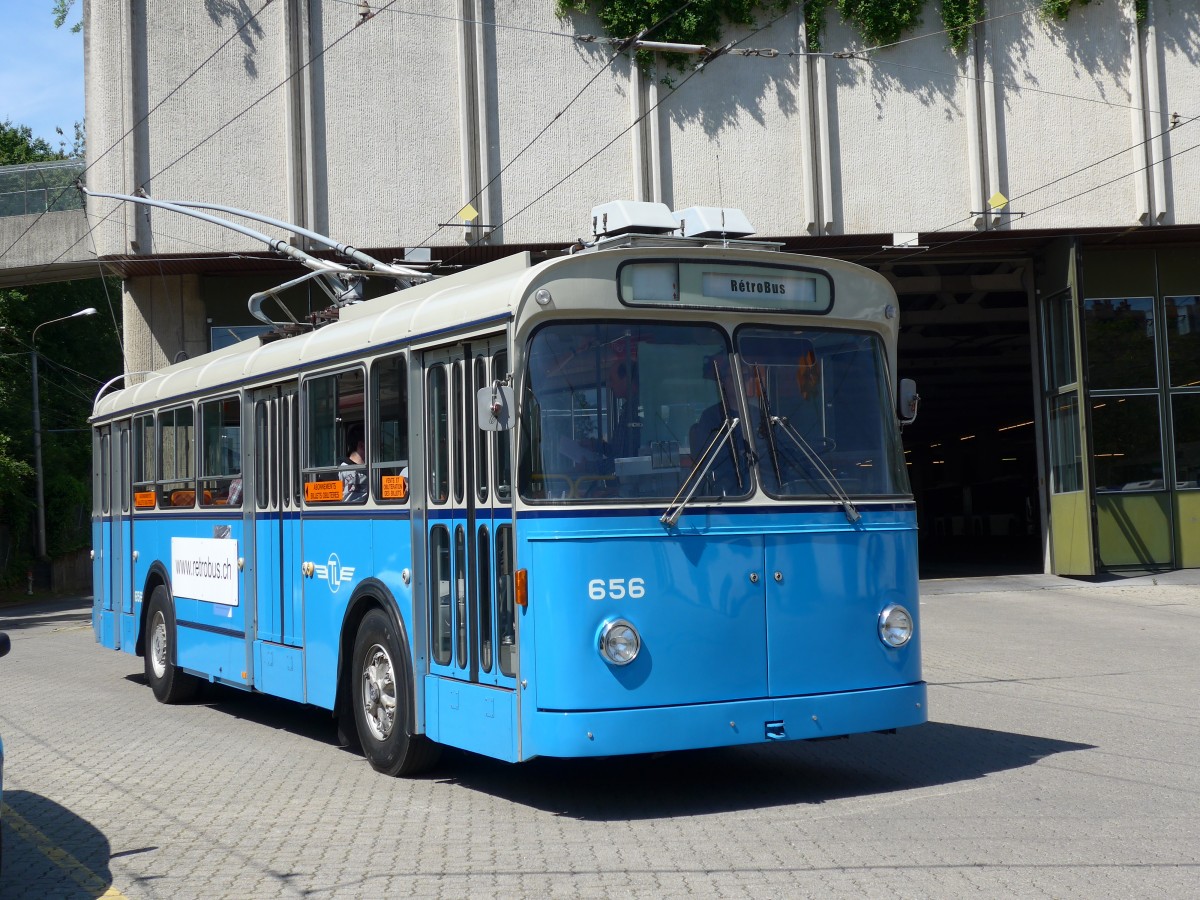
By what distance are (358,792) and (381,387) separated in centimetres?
248

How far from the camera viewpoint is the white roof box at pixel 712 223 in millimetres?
8773

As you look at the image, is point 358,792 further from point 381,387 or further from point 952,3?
point 952,3

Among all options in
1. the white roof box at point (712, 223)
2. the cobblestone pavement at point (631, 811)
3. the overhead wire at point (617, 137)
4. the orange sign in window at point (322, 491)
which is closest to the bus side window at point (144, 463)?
the cobblestone pavement at point (631, 811)

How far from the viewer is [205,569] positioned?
12273mm

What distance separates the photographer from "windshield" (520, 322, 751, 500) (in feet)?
24.9

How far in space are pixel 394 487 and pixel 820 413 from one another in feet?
8.68

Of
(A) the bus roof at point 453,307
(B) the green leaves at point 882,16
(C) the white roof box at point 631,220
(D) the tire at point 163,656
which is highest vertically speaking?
(B) the green leaves at point 882,16

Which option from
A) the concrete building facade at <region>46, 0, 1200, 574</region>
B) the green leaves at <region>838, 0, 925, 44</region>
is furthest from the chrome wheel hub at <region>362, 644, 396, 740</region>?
the green leaves at <region>838, 0, 925, 44</region>

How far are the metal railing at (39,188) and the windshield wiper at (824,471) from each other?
79.2 ft

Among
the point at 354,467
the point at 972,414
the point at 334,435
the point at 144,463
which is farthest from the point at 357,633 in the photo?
the point at 972,414

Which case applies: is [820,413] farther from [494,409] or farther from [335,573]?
[335,573]

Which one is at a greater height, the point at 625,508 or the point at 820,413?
the point at 820,413

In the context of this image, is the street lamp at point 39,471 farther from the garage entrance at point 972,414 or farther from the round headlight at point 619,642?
the round headlight at point 619,642

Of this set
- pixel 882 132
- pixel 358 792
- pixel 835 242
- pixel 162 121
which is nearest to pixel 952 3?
pixel 882 132
